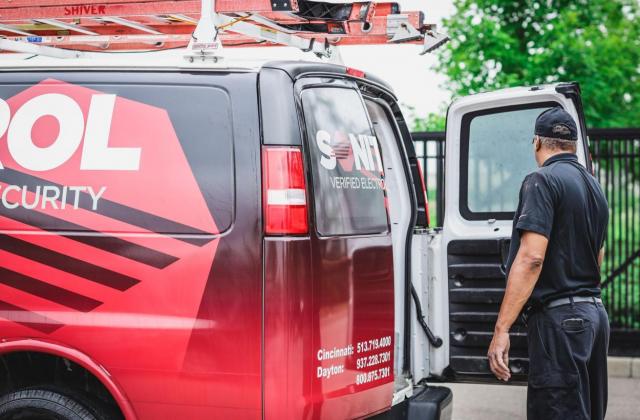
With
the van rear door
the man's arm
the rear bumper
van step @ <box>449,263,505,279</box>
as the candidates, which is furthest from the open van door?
the van rear door

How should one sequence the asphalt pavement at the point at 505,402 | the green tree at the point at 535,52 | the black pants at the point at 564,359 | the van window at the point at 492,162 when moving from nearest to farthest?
the black pants at the point at 564,359 < the van window at the point at 492,162 < the asphalt pavement at the point at 505,402 < the green tree at the point at 535,52

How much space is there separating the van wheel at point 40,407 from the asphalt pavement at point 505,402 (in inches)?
166

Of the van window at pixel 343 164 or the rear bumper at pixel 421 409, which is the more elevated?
the van window at pixel 343 164

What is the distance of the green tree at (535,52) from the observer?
1403cm

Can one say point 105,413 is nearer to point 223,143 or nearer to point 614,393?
point 223,143

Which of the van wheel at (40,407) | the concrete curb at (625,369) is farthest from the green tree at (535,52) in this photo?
the van wheel at (40,407)

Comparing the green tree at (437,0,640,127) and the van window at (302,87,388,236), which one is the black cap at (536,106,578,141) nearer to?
the van window at (302,87,388,236)

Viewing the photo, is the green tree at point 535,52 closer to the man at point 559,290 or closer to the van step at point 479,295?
the van step at point 479,295

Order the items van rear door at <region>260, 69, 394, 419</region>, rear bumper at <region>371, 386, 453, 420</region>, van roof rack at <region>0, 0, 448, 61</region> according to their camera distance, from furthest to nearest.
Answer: rear bumper at <region>371, 386, 453, 420</region>
van roof rack at <region>0, 0, 448, 61</region>
van rear door at <region>260, 69, 394, 419</region>

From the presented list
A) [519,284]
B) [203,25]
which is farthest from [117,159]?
[519,284]

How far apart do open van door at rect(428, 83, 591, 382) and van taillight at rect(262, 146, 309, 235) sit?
1.79 m

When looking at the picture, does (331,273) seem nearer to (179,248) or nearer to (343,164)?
(343,164)

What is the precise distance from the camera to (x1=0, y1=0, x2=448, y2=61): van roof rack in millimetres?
4387

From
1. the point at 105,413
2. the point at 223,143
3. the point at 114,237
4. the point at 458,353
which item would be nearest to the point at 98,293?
the point at 114,237
